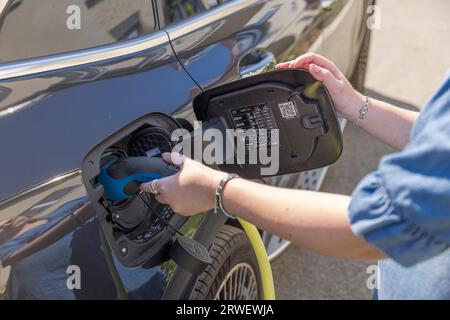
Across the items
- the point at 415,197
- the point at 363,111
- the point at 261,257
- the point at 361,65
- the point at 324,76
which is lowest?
the point at 361,65

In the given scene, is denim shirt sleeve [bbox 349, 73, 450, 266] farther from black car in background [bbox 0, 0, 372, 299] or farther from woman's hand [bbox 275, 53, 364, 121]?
black car in background [bbox 0, 0, 372, 299]

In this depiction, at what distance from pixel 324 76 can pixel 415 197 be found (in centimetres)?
76

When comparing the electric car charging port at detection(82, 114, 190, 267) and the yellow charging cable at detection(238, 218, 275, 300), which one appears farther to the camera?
the yellow charging cable at detection(238, 218, 275, 300)

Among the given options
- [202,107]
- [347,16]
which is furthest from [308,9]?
[202,107]

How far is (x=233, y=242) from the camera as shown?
212 centimetres

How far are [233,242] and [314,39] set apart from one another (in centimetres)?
109

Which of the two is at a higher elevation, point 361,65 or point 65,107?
point 65,107

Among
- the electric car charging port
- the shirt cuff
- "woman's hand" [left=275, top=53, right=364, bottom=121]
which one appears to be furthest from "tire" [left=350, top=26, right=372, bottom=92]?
the shirt cuff

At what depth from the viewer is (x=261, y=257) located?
7.54 feet

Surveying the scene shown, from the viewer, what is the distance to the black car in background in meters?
1.53

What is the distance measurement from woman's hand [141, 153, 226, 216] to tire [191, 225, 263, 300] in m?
0.55

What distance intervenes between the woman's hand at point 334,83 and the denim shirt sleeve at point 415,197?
639 mm

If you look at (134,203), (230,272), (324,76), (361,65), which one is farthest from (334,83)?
(361,65)

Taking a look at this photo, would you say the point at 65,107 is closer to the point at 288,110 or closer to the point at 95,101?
the point at 95,101
